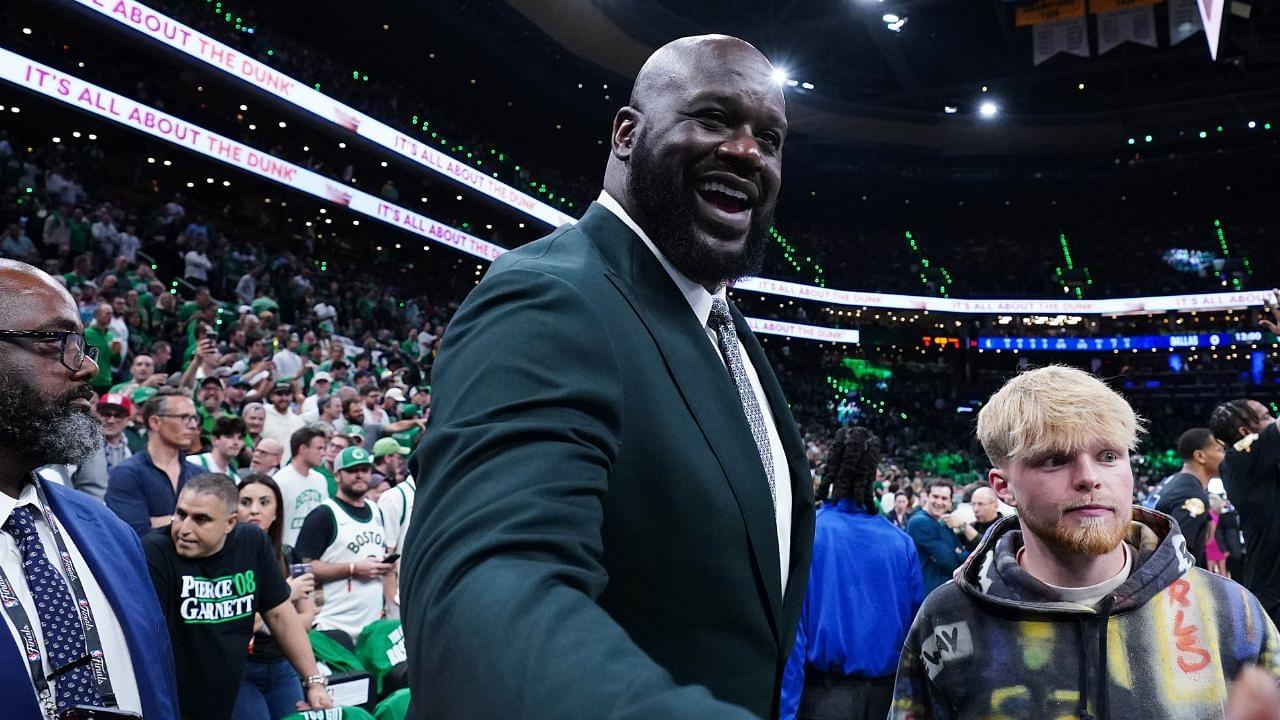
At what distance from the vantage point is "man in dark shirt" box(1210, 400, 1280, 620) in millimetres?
4383

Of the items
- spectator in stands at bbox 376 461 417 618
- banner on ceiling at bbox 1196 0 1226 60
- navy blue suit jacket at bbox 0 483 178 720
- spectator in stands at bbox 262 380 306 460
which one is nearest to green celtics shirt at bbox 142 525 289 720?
navy blue suit jacket at bbox 0 483 178 720

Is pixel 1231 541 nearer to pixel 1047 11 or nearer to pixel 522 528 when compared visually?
pixel 522 528

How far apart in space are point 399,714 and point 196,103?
16.1 metres

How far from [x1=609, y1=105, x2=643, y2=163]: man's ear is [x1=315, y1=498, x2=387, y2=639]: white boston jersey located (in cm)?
423

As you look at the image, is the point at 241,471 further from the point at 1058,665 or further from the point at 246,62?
the point at 246,62

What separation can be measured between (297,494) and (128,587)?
3.50 m

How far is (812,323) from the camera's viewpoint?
35.4 meters

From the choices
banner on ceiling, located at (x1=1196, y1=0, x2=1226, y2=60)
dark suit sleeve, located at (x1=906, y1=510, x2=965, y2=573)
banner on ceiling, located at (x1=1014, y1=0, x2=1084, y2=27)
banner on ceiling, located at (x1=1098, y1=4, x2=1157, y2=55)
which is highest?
banner on ceiling, located at (x1=1014, y1=0, x2=1084, y2=27)

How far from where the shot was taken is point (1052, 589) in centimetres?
199

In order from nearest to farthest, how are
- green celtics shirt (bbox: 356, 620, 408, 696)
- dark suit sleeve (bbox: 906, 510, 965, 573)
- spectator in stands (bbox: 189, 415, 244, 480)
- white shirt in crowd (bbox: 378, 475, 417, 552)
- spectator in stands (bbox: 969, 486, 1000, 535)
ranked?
green celtics shirt (bbox: 356, 620, 408, 696)
dark suit sleeve (bbox: 906, 510, 965, 573)
white shirt in crowd (bbox: 378, 475, 417, 552)
spectator in stands (bbox: 189, 415, 244, 480)
spectator in stands (bbox: 969, 486, 1000, 535)

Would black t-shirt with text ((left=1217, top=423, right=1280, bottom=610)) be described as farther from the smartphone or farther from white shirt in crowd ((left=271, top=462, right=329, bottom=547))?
white shirt in crowd ((left=271, top=462, right=329, bottom=547))

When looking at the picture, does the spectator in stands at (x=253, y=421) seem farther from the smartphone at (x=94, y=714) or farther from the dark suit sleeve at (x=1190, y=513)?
the dark suit sleeve at (x=1190, y=513)

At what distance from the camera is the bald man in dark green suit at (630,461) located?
613 mm

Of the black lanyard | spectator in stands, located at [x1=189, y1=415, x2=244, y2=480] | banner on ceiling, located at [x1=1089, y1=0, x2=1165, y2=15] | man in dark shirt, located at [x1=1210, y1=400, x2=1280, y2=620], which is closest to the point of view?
the black lanyard
